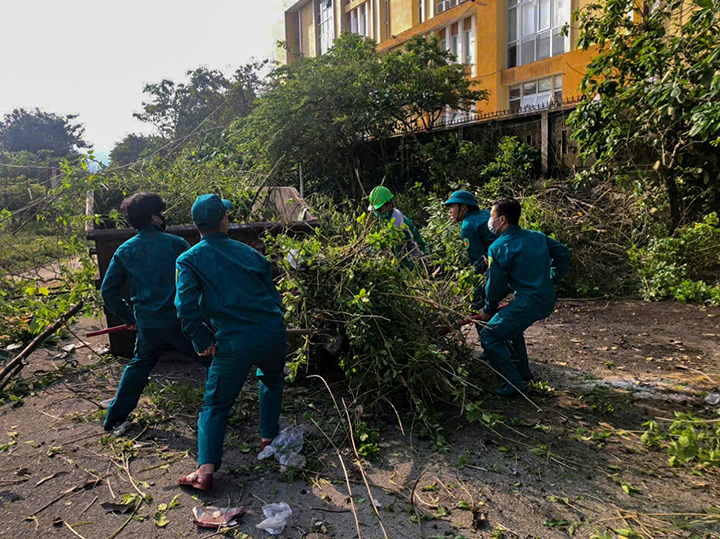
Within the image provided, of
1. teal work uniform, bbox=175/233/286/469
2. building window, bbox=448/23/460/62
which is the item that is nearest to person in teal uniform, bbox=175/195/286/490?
teal work uniform, bbox=175/233/286/469

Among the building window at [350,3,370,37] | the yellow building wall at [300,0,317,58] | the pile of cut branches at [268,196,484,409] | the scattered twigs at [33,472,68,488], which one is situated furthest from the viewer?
the yellow building wall at [300,0,317,58]

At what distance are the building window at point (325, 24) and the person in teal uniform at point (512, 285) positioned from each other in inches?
1100

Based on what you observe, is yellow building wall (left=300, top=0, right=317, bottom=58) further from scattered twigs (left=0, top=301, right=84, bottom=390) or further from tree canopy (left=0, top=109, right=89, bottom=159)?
scattered twigs (left=0, top=301, right=84, bottom=390)

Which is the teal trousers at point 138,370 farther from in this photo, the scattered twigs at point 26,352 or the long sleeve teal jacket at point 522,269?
the long sleeve teal jacket at point 522,269

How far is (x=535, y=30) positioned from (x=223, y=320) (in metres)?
18.3

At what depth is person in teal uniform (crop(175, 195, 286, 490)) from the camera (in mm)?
3277

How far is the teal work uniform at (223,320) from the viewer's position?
329 cm

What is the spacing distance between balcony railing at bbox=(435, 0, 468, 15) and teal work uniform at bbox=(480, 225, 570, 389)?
1901cm

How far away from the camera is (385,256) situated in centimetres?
435

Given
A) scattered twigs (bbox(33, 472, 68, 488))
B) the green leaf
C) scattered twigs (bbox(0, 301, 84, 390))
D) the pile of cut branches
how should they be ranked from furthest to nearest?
scattered twigs (bbox(0, 301, 84, 390)), the pile of cut branches, scattered twigs (bbox(33, 472, 68, 488)), the green leaf

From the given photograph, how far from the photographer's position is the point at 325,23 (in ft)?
102

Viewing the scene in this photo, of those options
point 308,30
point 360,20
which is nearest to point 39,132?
point 308,30

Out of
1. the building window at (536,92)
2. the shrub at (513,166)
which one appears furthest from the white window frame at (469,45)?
the shrub at (513,166)

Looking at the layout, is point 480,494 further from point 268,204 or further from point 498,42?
point 498,42
